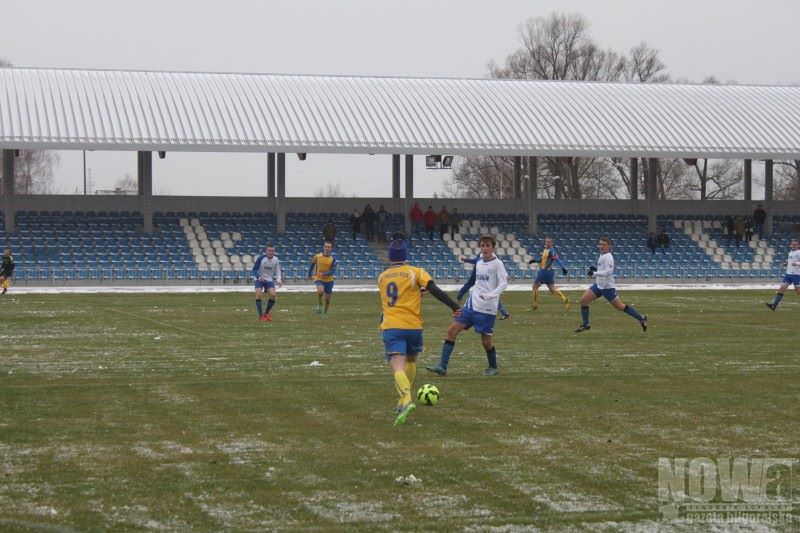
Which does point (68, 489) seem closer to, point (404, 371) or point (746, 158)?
point (404, 371)

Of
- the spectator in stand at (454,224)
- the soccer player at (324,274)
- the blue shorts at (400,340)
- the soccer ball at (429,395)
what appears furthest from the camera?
the spectator in stand at (454,224)

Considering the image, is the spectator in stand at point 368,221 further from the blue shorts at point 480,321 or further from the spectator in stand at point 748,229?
the blue shorts at point 480,321

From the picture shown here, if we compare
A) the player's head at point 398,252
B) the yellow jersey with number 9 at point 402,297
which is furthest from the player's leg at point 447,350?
the player's head at point 398,252

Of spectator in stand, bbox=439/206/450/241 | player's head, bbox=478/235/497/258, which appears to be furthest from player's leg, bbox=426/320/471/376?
spectator in stand, bbox=439/206/450/241

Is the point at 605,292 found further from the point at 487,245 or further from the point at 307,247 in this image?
the point at 307,247

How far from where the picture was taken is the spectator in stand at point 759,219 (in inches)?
2361

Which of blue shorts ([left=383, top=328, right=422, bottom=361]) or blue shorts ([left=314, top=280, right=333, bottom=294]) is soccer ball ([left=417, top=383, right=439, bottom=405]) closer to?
blue shorts ([left=383, top=328, right=422, bottom=361])

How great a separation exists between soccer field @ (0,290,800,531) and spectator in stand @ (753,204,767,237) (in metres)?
38.0

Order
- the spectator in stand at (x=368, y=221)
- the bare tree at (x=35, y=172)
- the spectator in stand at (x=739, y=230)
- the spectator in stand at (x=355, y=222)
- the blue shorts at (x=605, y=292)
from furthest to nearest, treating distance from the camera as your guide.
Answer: the bare tree at (x=35, y=172) → the spectator in stand at (x=739, y=230) → the spectator in stand at (x=368, y=221) → the spectator in stand at (x=355, y=222) → the blue shorts at (x=605, y=292)

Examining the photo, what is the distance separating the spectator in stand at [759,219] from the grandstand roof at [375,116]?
385 centimetres

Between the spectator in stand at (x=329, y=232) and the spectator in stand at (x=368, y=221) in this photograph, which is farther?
the spectator in stand at (x=368, y=221)

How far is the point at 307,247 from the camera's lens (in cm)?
5334

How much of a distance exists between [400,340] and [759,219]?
163 ft

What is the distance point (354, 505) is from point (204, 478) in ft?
4.70
